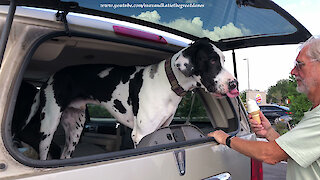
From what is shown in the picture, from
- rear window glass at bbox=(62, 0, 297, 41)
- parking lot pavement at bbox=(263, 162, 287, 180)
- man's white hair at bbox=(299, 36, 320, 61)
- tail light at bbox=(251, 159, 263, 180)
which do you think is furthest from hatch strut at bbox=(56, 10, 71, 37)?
parking lot pavement at bbox=(263, 162, 287, 180)

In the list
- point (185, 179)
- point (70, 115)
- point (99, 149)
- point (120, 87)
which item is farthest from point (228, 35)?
point (99, 149)

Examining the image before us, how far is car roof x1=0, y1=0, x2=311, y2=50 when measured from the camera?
6.26 ft

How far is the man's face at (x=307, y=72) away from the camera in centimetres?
162

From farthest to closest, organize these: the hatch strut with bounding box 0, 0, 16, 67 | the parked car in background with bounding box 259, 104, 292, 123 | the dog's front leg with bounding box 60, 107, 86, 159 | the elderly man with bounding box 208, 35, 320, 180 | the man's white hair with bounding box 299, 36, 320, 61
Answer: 1. the parked car in background with bounding box 259, 104, 292, 123
2. the dog's front leg with bounding box 60, 107, 86, 159
3. the man's white hair with bounding box 299, 36, 320, 61
4. the elderly man with bounding box 208, 35, 320, 180
5. the hatch strut with bounding box 0, 0, 16, 67

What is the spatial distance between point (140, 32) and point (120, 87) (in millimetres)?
656

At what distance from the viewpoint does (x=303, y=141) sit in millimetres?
1492

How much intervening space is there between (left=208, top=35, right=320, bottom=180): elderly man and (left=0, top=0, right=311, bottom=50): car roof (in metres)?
0.59

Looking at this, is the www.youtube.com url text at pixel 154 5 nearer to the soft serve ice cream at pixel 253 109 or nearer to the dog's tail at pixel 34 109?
the soft serve ice cream at pixel 253 109

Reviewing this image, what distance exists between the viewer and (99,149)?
3977 millimetres

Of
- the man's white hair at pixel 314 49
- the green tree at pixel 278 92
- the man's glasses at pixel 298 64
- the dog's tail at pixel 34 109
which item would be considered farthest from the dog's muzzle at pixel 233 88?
the green tree at pixel 278 92

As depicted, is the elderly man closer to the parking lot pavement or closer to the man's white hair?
the man's white hair

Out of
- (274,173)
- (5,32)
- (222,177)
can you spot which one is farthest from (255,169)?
(274,173)

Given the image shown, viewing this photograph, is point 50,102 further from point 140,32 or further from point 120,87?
point 140,32

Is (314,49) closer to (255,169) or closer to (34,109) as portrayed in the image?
(255,169)
